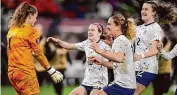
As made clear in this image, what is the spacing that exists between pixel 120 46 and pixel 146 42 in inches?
69.6

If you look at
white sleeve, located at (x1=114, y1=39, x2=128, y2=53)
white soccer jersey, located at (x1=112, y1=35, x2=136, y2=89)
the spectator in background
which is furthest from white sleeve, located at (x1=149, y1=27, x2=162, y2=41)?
the spectator in background

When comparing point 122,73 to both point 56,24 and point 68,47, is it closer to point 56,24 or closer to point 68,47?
point 68,47

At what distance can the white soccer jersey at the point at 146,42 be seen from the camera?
12.3 meters

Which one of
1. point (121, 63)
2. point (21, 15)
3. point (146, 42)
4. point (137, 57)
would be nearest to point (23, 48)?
point (21, 15)

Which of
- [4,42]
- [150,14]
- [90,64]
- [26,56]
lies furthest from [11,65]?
[4,42]

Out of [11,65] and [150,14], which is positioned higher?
[150,14]

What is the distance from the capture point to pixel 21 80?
11.5 m

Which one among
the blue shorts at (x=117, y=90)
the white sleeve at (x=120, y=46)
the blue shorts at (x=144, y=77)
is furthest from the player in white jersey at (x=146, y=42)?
the white sleeve at (x=120, y=46)

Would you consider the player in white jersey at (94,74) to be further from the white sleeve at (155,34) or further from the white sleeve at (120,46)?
the white sleeve at (120,46)

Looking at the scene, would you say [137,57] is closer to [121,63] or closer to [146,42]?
[121,63]

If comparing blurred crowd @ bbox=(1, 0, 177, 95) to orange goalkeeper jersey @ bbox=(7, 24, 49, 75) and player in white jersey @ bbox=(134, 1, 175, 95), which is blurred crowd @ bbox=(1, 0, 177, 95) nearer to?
player in white jersey @ bbox=(134, 1, 175, 95)

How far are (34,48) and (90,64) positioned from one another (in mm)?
1212

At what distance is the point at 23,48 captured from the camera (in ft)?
37.6

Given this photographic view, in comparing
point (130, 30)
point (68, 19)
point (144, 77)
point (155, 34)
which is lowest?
point (68, 19)
